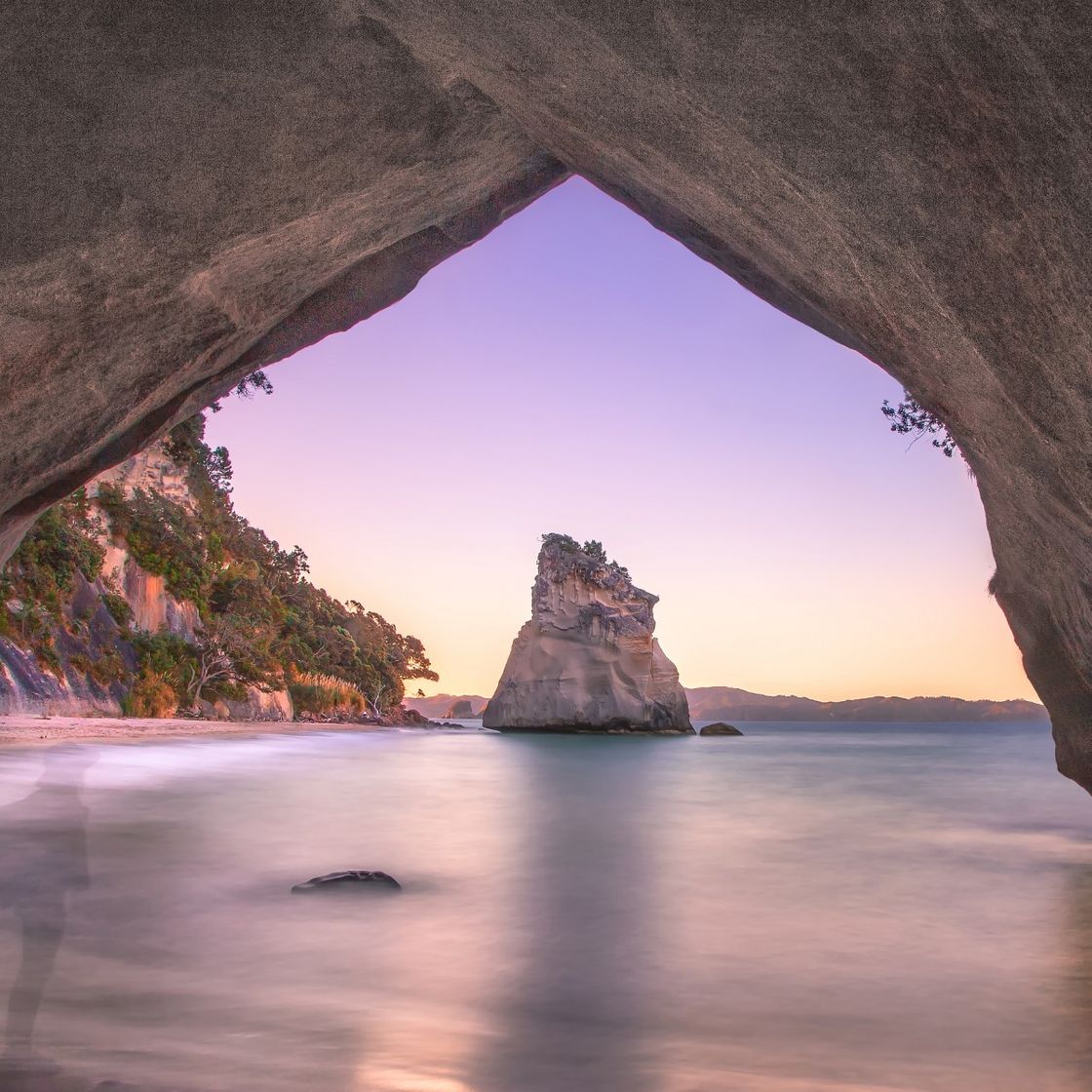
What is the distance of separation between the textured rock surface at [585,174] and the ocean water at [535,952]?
234 cm

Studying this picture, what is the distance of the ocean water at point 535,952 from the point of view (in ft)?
12.4

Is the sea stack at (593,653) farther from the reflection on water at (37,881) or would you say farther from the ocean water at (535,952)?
the reflection on water at (37,881)

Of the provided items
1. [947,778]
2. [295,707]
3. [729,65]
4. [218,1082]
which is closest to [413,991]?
[218,1082]

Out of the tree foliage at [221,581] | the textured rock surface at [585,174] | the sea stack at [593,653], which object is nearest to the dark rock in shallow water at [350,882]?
the textured rock surface at [585,174]

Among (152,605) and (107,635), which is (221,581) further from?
(107,635)

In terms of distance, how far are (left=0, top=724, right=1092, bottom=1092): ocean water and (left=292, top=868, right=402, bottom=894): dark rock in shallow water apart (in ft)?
0.65

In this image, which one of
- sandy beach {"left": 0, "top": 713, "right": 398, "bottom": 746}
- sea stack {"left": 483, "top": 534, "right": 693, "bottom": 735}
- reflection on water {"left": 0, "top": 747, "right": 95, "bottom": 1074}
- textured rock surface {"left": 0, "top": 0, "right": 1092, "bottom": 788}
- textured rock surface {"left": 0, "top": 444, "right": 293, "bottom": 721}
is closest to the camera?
textured rock surface {"left": 0, "top": 0, "right": 1092, "bottom": 788}

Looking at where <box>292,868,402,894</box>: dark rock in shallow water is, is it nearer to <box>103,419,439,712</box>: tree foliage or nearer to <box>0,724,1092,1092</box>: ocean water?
<box>0,724,1092,1092</box>: ocean water

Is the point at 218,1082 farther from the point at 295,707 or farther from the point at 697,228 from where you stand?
the point at 295,707

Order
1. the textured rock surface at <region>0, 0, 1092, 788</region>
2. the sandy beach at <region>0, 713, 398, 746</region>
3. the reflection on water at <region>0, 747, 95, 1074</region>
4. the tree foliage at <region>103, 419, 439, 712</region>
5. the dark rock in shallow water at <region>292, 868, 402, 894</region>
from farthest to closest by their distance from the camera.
→ the tree foliage at <region>103, 419, 439, 712</region> → the sandy beach at <region>0, 713, 398, 746</region> → the dark rock in shallow water at <region>292, 868, 402, 894</region> → the reflection on water at <region>0, 747, 95, 1074</region> → the textured rock surface at <region>0, 0, 1092, 788</region>

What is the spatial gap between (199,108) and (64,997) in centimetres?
450

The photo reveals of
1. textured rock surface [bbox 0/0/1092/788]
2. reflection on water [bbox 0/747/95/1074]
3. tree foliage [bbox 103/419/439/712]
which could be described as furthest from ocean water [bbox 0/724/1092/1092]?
tree foliage [bbox 103/419/439/712]

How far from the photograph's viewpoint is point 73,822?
1029 centimetres

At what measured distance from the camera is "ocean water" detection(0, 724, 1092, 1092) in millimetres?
3773
